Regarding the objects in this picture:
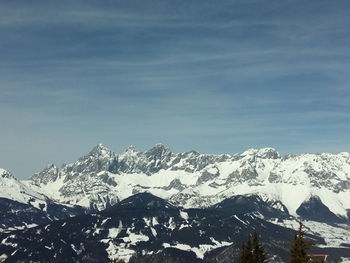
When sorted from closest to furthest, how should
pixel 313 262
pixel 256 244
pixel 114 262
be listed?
pixel 313 262 < pixel 256 244 < pixel 114 262

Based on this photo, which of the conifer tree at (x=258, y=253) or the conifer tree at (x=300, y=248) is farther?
the conifer tree at (x=258, y=253)

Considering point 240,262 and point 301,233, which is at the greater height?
point 301,233

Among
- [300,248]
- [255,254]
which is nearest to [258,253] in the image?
[255,254]

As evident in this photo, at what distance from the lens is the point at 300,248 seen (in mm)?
76750

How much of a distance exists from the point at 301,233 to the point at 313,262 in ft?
14.1

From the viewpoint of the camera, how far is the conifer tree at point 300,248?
7562 centimetres

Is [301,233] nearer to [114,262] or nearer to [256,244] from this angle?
[256,244]

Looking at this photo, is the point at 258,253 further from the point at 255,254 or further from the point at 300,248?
the point at 300,248

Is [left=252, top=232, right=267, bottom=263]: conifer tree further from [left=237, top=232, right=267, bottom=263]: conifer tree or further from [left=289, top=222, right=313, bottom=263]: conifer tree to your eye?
[left=289, top=222, right=313, bottom=263]: conifer tree

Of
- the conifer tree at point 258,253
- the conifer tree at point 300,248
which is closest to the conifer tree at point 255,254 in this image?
the conifer tree at point 258,253

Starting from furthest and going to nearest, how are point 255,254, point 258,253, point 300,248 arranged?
point 255,254, point 258,253, point 300,248

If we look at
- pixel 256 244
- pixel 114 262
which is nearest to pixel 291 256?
pixel 256 244

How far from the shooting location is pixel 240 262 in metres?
93.6

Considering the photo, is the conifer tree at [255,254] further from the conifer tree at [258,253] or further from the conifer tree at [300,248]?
the conifer tree at [300,248]
